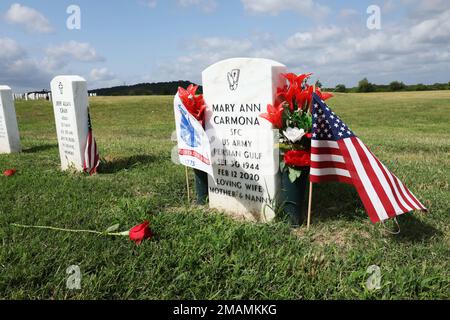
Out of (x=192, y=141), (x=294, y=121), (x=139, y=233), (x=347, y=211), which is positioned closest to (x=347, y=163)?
(x=294, y=121)

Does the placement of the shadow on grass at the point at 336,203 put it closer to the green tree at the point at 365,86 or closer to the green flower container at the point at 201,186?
the green flower container at the point at 201,186

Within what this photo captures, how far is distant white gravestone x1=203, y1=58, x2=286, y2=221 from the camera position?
12.8 ft

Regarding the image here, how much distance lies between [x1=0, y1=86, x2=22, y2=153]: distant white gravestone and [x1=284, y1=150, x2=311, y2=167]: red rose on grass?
319 inches

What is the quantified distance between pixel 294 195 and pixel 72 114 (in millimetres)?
4306

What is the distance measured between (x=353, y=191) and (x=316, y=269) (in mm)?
2099

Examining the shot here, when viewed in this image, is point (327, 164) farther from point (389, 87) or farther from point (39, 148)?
point (389, 87)

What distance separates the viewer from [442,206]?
4.27 metres

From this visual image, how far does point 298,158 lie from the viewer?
379cm

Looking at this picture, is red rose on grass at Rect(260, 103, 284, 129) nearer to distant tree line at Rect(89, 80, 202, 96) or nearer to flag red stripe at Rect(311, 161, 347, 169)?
flag red stripe at Rect(311, 161, 347, 169)

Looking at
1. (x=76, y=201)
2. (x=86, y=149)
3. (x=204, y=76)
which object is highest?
(x=204, y=76)
